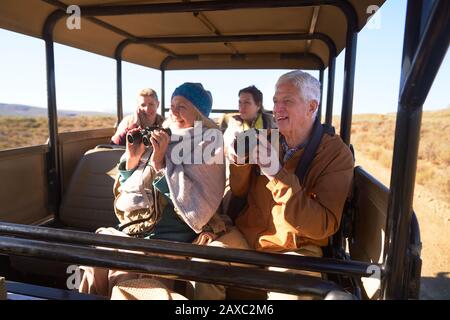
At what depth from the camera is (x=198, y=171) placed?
6.64ft

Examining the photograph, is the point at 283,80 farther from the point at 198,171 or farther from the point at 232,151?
the point at 198,171

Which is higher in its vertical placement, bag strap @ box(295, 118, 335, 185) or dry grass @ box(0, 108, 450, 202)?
bag strap @ box(295, 118, 335, 185)

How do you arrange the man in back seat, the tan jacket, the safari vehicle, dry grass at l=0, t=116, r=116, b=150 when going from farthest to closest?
dry grass at l=0, t=116, r=116, b=150, the man in back seat, the tan jacket, the safari vehicle

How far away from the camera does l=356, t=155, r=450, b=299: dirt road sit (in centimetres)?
564

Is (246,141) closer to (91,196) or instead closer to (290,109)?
(290,109)

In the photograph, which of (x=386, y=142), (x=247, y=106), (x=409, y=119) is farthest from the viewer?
(x=386, y=142)

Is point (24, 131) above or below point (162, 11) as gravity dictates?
below

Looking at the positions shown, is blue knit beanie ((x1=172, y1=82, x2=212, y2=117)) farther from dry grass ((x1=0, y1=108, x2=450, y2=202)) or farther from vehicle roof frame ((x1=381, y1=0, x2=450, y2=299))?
dry grass ((x1=0, y1=108, x2=450, y2=202))

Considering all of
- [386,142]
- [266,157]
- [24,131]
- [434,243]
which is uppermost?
[266,157]

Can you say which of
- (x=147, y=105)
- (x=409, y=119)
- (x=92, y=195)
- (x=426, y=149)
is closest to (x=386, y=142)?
(x=426, y=149)

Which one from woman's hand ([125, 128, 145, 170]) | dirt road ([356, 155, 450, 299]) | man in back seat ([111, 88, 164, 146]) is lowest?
dirt road ([356, 155, 450, 299])

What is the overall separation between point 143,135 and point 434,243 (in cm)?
808

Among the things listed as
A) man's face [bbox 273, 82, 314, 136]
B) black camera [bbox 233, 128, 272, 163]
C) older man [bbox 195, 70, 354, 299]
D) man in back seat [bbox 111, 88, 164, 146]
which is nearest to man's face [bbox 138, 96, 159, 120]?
man in back seat [bbox 111, 88, 164, 146]

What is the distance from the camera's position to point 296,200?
1606 millimetres
